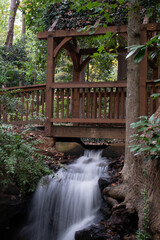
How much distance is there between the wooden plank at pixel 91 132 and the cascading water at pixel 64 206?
1.25 metres

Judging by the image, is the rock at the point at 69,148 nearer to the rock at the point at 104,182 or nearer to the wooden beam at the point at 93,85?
the wooden beam at the point at 93,85

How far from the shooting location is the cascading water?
4957mm

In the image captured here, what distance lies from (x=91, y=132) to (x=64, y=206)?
235cm

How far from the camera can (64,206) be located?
5.25 metres

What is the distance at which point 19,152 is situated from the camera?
3.91 metres

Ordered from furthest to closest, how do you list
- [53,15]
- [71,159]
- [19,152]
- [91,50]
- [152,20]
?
[91,50]
[152,20]
[53,15]
[71,159]
[19,152]

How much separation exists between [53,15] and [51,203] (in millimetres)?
5422

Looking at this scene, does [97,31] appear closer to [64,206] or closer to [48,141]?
[48,141]

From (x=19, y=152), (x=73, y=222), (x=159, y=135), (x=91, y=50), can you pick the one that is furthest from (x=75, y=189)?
(x=91, y=50)

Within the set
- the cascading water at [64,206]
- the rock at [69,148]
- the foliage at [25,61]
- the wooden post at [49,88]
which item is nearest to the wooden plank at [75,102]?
the wooden post at [49,88]

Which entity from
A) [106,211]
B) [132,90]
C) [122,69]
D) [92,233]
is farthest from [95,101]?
[92,233]

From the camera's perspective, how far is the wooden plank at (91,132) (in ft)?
22.3

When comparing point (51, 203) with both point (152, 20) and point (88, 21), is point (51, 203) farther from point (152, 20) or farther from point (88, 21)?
point (152, 20)

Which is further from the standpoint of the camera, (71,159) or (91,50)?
(91,50)
